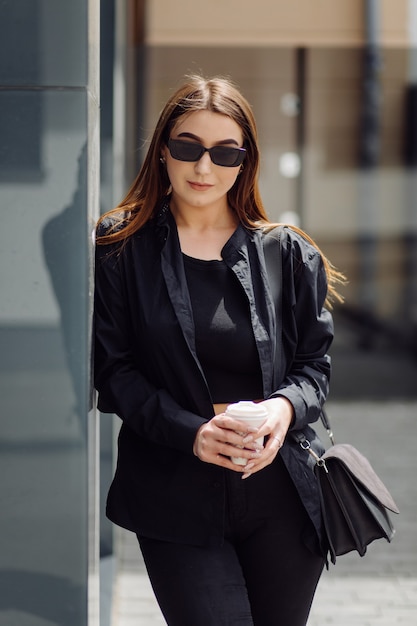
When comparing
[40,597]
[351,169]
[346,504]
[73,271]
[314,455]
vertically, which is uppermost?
[351,169]

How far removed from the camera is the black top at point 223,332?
275 centimetres

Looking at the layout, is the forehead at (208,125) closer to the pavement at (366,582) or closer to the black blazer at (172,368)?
the black blazer at (172,368)

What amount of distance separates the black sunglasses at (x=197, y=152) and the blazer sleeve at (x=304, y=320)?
29 cm

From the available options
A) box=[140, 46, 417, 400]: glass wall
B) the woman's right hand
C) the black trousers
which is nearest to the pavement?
the black trousers

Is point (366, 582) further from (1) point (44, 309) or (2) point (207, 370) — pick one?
(1) point (44, 309)

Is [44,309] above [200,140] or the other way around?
the other way around

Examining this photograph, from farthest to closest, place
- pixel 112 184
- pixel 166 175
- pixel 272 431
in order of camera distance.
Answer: pixel 112 184, pixel 166 175, pixel 272 431

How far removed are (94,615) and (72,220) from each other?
1071 mm

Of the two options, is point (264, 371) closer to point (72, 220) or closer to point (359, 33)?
point (72, 220)

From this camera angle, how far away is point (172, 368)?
2.73m

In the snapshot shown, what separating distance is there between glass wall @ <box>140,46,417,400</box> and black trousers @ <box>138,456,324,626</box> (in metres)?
7.34

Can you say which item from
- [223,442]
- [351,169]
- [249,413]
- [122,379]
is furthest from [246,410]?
[351,169]

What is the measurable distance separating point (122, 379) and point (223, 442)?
33 centimetres

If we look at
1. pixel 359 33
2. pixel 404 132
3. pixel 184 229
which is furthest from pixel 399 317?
pixel 184 229
